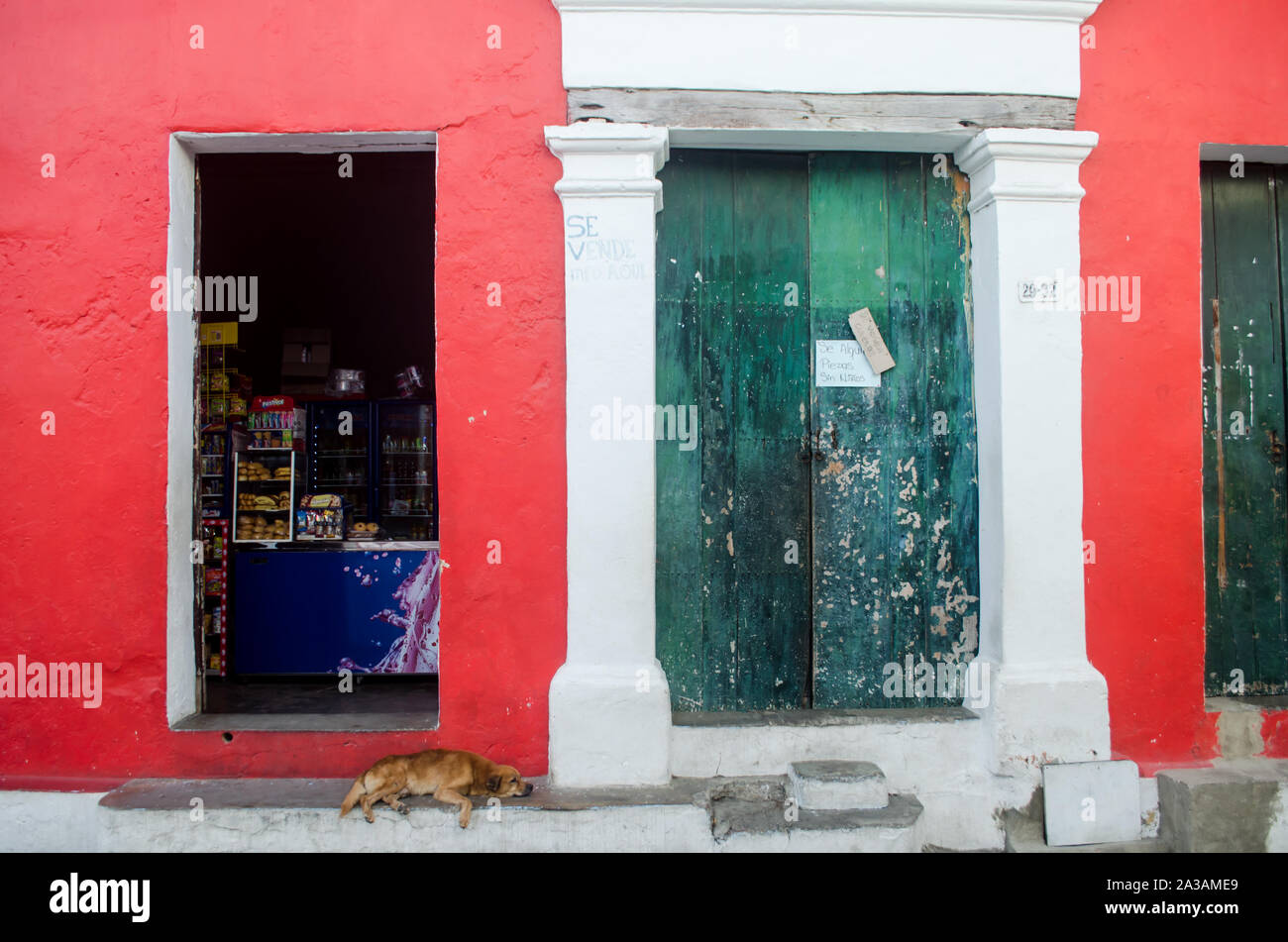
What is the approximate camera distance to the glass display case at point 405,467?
6.75m

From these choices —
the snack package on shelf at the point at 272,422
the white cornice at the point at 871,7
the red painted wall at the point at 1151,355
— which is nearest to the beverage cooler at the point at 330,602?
the snack package on shelf at the point at 272,422

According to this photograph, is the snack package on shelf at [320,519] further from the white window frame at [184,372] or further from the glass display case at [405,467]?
the white window frame at [184,372]

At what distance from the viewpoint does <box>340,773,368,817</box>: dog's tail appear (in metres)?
3.37

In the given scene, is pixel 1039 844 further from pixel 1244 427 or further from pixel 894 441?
pixel 1244 427

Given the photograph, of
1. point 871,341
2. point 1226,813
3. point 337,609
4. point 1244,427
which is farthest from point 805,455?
point 337,609

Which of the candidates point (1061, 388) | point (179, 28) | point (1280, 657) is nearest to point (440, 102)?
point (179, 28)

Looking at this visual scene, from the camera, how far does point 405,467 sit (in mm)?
6793

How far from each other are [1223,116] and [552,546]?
12.4ft

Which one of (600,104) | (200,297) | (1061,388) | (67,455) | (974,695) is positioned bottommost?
(974,695)

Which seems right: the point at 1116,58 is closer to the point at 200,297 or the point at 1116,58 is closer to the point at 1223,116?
the point at 1223,116

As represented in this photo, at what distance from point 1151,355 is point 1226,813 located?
2.10m

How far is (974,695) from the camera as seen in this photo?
12.6ft

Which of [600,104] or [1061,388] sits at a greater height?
[600,104]

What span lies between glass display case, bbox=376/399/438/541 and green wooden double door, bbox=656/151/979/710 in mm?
3395
